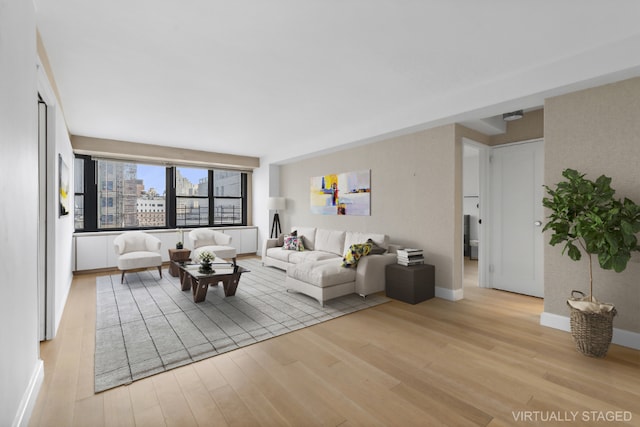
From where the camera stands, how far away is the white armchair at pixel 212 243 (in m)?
6.13

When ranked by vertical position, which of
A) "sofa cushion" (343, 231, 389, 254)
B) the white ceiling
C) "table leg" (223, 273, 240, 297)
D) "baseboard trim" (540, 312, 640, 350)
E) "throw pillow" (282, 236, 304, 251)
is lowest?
"baseboard trim" (540, 312, 640, 350)

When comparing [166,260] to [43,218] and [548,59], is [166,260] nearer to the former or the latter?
[43,218]

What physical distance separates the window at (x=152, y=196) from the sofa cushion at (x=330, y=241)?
331 centimetres

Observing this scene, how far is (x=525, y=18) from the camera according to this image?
2.30 m

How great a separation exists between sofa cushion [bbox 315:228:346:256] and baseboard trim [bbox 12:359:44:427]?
4057 mm

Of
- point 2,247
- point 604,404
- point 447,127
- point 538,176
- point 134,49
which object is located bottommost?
point 604,404

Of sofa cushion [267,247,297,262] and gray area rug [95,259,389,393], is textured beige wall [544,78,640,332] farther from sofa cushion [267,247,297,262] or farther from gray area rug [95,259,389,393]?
sofa cushion [267,247,297,262]

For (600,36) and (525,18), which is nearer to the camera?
(525,18)

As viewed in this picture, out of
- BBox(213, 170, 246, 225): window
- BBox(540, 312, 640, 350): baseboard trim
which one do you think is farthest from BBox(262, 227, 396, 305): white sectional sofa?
BBox(213, 170, 246, 225): window

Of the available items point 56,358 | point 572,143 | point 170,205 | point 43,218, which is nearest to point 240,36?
point 43,218

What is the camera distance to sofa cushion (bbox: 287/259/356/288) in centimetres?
392

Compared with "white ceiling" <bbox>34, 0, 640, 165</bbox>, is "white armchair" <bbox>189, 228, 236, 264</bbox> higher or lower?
lower

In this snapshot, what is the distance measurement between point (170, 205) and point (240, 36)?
5.78 m

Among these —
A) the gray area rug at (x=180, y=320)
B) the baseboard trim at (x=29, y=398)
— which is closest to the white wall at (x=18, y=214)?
the baseboard trim at (x=29, y=398)
